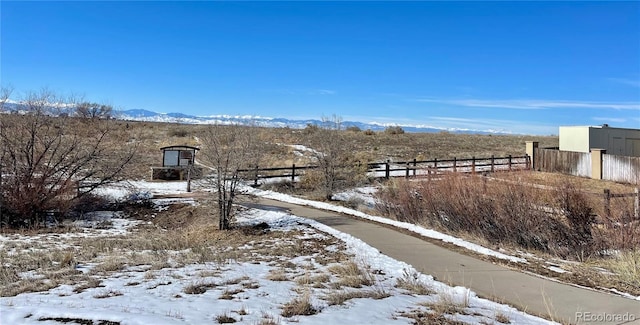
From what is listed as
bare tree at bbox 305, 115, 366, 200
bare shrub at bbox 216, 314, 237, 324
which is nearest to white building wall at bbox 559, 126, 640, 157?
bare tree at bbox 305, 115, 366, 200

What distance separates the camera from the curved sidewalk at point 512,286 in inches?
237

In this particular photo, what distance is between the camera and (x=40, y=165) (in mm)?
16281

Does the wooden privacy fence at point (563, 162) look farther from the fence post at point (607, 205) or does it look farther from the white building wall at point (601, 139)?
the fence post at point (607, 205)

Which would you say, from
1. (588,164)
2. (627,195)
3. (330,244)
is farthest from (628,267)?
(588,164)

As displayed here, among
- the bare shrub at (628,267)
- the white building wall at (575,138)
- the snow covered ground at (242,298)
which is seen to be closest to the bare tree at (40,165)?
the snow covered ground at (242,298)

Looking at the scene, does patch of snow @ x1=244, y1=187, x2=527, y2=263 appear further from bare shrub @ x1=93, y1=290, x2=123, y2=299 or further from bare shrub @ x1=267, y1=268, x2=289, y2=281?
bare shrub @ x1=93, y1=290, x2=123, y2=299

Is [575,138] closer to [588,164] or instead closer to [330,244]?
[588,164]

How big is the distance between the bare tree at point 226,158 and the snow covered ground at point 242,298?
525cm

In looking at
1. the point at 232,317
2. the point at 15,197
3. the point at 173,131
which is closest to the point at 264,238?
the point at 232,317

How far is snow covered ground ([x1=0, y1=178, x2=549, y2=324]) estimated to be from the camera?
5199 mm

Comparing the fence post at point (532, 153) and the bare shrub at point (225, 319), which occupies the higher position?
the fence post at point (532, 153)

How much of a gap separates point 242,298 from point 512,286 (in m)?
4.47

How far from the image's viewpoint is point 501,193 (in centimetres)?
1173

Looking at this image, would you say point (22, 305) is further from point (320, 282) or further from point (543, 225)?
point (543, 225)
